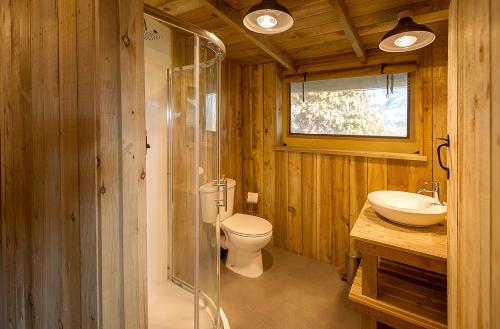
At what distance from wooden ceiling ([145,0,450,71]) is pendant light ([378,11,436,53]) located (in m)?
0.18

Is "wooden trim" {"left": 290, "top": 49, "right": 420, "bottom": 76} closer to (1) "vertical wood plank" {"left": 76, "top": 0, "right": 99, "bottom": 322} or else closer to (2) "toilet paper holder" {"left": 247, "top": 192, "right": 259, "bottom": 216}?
(2) "toilet paper holder" {"left": 247, "top": 192, "right": 259, "bottom": 216}

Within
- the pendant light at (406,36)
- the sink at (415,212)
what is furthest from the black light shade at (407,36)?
the sink at (415,212)

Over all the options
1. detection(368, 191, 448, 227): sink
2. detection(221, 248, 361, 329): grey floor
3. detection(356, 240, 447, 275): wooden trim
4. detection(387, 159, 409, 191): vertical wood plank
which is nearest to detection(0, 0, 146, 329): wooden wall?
detection(356, 240, 447, 275): wooden trim

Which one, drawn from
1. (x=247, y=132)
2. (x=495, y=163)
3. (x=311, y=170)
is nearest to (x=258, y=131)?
(x=247, y=132)

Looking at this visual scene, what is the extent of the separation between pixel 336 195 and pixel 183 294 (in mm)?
1687

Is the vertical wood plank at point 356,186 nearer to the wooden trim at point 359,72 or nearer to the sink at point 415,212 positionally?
the sink at point 415,212

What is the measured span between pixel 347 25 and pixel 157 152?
1666 millimetres

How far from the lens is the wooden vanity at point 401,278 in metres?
1.36

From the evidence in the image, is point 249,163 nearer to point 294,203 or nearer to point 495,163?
point 294,203

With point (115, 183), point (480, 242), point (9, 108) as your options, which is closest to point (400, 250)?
point (480, 242)

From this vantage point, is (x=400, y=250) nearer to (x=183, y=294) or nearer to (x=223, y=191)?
(x=223, y=191)

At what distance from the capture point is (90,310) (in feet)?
2.46

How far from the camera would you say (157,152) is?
208 cm

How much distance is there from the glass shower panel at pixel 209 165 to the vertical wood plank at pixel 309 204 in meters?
1.24
